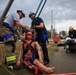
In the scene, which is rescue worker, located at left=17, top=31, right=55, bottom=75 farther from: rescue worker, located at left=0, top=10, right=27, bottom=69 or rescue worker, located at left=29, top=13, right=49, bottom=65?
rescue worker, located at left=29, top=13, right=49, bottom=65

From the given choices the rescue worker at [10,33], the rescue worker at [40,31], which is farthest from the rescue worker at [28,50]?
the rescue worker at [40,31]

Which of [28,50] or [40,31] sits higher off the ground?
[40,31]

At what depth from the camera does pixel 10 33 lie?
7980 mm

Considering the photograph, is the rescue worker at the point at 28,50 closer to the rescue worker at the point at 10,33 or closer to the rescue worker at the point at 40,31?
the rescue worker at the point at 10,33

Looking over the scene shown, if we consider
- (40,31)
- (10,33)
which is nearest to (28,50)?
(10,33)

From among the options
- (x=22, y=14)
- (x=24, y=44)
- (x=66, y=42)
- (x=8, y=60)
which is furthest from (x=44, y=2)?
(x=66, y=42)

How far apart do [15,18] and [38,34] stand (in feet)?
4.15

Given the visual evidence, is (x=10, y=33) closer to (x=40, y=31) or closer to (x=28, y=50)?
(x=28, y=50)

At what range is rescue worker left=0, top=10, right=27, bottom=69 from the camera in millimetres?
7797

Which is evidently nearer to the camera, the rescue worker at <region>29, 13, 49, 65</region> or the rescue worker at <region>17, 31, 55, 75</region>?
the rescue worker at <region>17, 31, 55, 75</region>

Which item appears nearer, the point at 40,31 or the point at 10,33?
the point at 10,33

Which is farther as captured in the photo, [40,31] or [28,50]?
[40,31]

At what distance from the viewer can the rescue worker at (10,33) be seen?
780 centimetres

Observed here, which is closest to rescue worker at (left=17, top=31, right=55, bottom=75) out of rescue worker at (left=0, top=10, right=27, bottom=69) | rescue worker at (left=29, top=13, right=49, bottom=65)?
rescue worker at (left=0, top=10, right=27, bottom=69)
